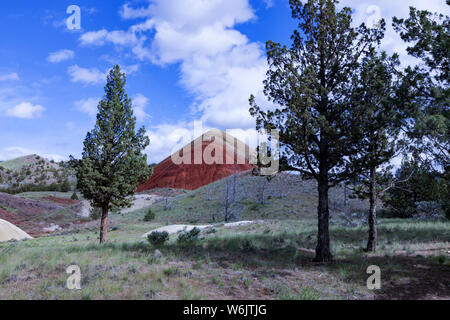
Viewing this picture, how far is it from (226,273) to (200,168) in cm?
9697

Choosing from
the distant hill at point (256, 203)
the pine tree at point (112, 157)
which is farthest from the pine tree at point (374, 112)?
the distant hill at point (256, 203)

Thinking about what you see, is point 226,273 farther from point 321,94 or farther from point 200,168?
point 200,168

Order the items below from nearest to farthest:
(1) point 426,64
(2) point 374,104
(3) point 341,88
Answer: (1) point 426,64
(2) point 374,104
(3) point 341,88

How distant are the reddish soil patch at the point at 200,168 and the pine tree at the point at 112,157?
6920cm

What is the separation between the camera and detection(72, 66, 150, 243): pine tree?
821 inches

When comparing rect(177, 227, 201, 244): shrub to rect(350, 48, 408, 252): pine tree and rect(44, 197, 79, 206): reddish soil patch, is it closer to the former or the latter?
rect(350, 48, 408, 252): pine tree

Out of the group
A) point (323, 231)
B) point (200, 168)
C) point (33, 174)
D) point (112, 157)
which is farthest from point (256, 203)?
point (33, 174)

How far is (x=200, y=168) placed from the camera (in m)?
107

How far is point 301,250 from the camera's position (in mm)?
15055
